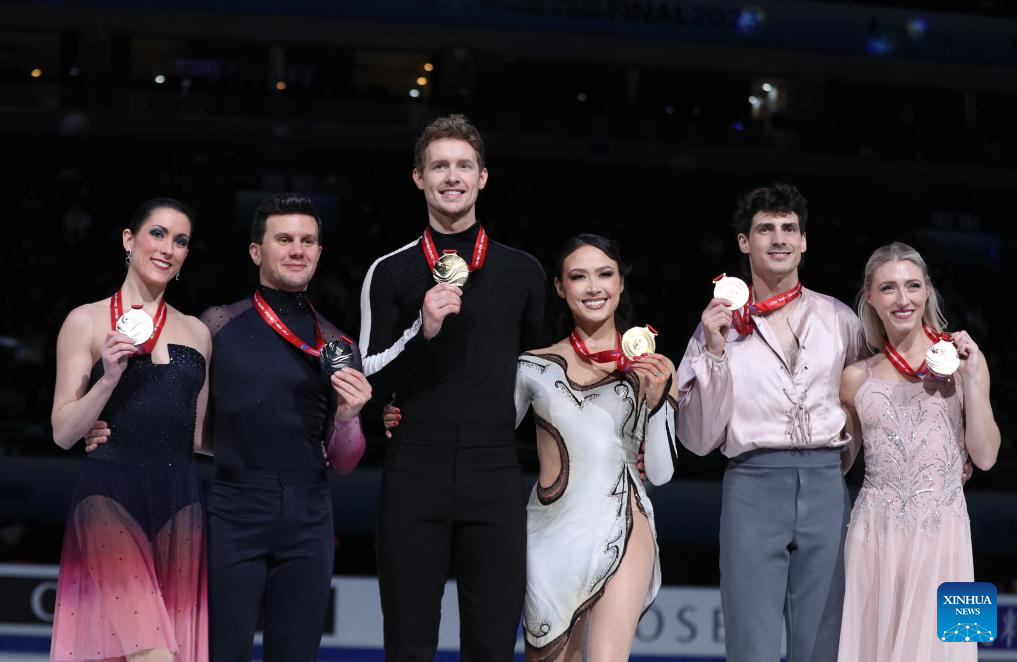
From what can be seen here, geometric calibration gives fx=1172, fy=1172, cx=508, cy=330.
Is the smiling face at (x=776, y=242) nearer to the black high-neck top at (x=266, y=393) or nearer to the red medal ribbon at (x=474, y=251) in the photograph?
the red medal ribbon at (x=474, y=251)

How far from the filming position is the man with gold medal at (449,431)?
3.58 m

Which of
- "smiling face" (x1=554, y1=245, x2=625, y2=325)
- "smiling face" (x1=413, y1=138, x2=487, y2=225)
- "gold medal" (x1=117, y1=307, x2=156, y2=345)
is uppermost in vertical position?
"smiling face" (x1=413, y1=138, x2=487, y2=225)

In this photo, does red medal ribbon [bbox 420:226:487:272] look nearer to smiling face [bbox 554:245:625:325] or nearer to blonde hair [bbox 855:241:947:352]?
smiling face [bbox 554:245:625:325]

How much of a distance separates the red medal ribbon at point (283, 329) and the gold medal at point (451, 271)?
0.48 metres

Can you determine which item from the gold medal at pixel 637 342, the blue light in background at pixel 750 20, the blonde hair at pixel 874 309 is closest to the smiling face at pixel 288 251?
the gold medal at pixel 637 342

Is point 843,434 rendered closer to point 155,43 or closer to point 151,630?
point 151,630

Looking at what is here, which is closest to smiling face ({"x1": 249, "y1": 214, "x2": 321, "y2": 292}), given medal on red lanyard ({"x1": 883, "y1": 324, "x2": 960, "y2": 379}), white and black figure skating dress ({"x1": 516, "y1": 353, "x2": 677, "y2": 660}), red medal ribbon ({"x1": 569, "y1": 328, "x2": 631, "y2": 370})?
white and black figure skating dress ({"x1": 516, "y1": 353, "x2": 677, "y2": 660})

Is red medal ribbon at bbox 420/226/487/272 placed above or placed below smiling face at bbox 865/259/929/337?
above

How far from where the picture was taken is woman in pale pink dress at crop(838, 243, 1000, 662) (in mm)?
3867

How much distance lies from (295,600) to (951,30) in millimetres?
16248

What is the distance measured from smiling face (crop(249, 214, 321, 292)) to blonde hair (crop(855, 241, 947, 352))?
1914mm

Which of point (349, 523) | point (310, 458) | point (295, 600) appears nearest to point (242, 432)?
point (310, 458)

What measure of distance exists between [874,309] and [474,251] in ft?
4.75

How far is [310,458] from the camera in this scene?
3709 mm
